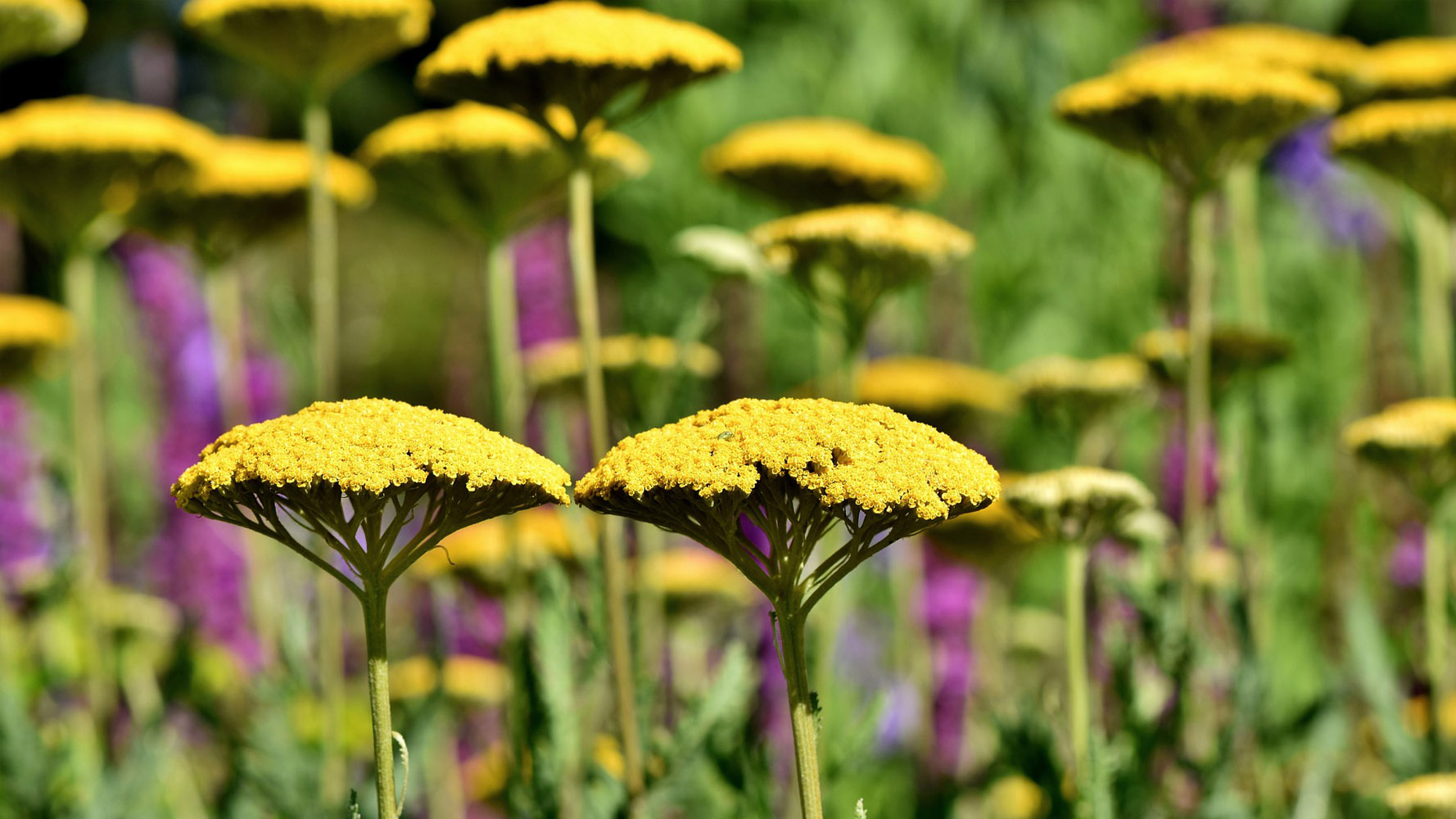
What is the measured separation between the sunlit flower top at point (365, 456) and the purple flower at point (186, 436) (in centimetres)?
216

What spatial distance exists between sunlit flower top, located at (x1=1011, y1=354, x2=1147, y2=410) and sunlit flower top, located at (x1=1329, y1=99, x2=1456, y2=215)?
1.55 ft

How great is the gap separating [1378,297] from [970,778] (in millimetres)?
1307

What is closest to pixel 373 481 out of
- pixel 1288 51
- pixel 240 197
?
pixel 240 197

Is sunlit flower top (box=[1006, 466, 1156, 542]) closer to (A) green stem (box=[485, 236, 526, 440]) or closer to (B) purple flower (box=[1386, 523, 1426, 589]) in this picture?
(A) green stem (box=[485, 236, 526, 440])

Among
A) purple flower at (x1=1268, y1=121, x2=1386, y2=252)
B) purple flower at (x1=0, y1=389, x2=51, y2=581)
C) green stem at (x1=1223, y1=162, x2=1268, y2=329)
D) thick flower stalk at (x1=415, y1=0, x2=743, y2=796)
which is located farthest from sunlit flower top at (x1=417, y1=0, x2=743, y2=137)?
purple flower at (x1=1268, y1=121, x2=1386, y2=252)

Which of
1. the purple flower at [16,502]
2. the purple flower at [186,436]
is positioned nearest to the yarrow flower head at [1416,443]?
the purple flower at [186,436]

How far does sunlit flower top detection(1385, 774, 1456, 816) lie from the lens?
4.76ft

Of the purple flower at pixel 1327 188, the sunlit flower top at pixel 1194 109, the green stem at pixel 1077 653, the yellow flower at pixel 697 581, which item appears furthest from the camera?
the purple flower at pixel 1327 188

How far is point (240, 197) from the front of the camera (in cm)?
236

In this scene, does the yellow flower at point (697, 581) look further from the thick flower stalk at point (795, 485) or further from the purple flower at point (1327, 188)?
the purple flower at point (1327, 188)

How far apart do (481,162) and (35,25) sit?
0.73m

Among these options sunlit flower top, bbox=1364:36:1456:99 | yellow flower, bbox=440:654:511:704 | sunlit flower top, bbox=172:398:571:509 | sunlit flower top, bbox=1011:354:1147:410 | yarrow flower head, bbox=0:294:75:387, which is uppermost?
sunlit flower top, bbox=1364:36:1456:99

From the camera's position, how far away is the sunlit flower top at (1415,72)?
239 centimetres

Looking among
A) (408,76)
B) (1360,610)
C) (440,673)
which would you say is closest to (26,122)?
(440,673)
